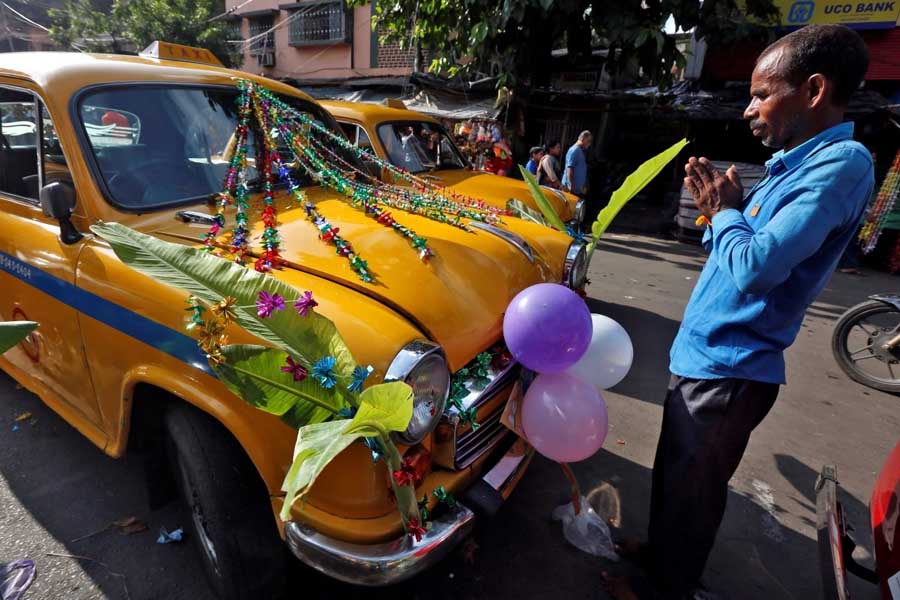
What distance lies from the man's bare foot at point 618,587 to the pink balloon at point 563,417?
655 millimetres

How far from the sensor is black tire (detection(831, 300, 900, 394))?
401cm

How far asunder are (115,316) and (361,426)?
4.00 feet

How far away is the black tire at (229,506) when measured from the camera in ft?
5.61

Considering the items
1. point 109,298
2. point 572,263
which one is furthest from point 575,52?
point 109,298

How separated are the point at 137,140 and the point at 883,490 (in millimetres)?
3302

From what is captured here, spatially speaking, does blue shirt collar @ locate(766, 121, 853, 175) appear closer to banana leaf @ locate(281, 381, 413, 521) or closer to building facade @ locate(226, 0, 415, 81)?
banana leaf @ locate(281, 381, 413, 521)

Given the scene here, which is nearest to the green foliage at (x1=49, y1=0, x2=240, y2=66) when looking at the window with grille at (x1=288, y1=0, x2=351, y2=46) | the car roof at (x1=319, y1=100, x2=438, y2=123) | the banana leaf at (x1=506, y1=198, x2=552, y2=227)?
the window with grille at (x1=288, y1=0, x2=351, y2=46)

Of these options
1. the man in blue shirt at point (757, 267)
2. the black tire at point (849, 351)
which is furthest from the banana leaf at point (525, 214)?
the black tire at point (849, 351)

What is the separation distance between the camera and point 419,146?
5469 millimetres

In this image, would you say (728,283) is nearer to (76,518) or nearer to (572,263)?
(572,263)

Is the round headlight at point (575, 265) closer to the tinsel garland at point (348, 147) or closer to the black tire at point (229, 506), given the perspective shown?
the tinsel garland at point (348, 147)

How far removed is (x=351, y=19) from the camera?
47.1 ft

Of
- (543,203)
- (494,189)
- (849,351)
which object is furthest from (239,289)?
(849,351)

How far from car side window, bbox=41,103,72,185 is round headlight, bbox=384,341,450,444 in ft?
5.55
